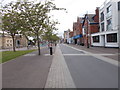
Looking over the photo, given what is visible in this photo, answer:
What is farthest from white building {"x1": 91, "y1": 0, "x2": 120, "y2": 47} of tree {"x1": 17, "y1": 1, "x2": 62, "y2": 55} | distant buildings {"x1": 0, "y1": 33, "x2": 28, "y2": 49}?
distant buildings {"x1": 0, "y1": 33, "x2": 28, "y2": 49}

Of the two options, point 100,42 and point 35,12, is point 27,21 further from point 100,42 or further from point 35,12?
point 100,42

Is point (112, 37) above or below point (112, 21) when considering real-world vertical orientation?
below

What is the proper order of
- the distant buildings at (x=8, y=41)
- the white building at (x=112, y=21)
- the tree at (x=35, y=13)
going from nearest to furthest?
the tree at (x=35, y=13) → the white building at (x=112, y=21) → the distant buildings at (x=8, y=41)

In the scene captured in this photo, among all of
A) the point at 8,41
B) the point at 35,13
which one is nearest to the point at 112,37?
the point at 35,13

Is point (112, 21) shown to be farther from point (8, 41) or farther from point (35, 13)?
point (8, 41)

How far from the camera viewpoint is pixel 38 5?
50.8ft

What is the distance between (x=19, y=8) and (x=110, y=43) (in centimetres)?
2004

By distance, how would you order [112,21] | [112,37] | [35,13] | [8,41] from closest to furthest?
[35,13] → [112,37] → [112,21] → [8,41]

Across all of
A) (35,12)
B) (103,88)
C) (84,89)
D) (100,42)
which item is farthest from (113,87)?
(100,42)

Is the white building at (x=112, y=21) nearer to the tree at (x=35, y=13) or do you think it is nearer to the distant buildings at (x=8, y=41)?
the tree at (x=35, y=13)

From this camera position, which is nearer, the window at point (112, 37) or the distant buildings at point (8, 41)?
the window at point (112, 37)

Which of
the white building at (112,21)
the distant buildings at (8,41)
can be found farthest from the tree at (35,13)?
the distant buildings at (8,41)

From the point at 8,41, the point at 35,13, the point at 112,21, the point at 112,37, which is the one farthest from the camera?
the point at 8,41

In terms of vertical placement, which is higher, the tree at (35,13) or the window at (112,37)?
the tree at (35,13)
